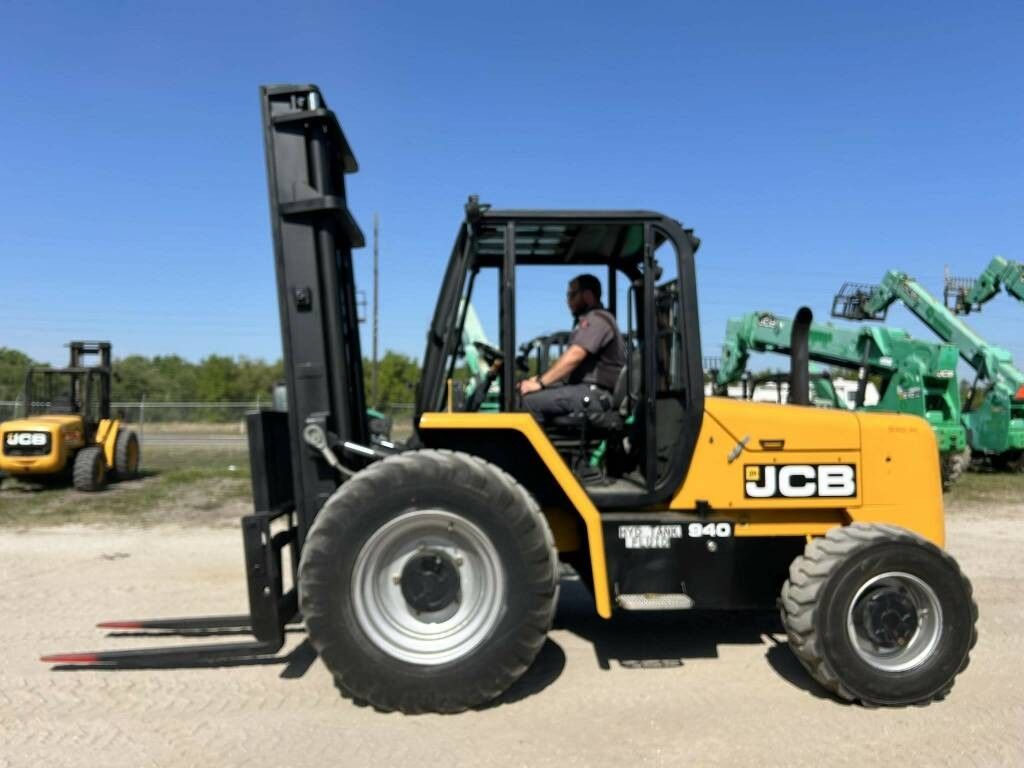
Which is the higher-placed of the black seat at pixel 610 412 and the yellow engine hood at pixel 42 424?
the black seat at pixel 610 412

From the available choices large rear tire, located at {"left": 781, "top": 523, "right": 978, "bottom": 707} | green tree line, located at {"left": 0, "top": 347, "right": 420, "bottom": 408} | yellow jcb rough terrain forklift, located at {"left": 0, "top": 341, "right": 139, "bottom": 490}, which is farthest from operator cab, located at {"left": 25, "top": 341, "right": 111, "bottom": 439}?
green tree line, located at {"left": 0, "top": 347, "right": 420, "bottom": 408}

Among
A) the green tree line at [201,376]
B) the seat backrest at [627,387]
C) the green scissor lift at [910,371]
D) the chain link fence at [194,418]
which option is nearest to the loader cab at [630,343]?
the seat backrest at [627,387]

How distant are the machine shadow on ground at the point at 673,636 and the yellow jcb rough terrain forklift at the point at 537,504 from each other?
0.56 m

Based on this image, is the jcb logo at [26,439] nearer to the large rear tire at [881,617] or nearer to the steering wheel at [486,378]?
the steering wheel at [486,378]

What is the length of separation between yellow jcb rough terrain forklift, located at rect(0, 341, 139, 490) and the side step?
11592 mm

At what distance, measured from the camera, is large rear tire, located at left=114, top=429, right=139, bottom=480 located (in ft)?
46.9

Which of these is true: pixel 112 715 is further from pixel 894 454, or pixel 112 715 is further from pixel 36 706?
pixel 894 454

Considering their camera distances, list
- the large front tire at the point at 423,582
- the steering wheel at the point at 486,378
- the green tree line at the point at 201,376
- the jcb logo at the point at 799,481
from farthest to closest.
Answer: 1. the green tree line at the point at 201,376
2. the steering wheel at the point at 486,378
3. the jcb logo at the point at 799,481
4. the large front tire at the point at 423,582

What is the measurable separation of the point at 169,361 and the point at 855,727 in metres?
68.6

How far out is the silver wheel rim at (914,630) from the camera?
164 inches

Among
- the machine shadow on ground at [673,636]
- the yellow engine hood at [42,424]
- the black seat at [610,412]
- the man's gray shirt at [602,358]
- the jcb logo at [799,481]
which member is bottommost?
the machine shadow on ground at [673,636]

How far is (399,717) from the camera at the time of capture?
12.9 ft

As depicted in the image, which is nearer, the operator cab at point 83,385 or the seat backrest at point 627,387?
the seat backrest at point 627,387

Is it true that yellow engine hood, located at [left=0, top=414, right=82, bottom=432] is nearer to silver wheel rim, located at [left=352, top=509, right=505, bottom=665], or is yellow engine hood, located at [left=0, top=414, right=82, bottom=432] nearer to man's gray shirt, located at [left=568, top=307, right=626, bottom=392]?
silver wheel rim, located at [left=352, top=509, right=505, bottom=665]
